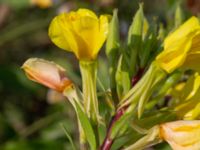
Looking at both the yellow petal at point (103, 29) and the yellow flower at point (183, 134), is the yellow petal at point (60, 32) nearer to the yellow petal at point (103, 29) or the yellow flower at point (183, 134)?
the yellow petal at point (103, 29)

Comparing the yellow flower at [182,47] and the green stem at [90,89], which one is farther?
the green stem at [90,89]

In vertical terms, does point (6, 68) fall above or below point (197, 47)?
below

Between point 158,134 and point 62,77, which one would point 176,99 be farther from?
point 62,77

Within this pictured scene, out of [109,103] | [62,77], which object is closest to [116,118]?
[109,103]

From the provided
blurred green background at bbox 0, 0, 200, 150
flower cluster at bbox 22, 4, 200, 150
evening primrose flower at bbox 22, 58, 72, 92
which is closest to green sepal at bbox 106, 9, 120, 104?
flower cluster at bbox 22, 4, 200, 150

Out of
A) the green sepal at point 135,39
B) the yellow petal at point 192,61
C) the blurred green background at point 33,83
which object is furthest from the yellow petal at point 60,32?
the blurred green background at point 33,83

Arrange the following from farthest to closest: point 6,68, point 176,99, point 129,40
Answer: point 6,68 < point 176,99 < point 129,40

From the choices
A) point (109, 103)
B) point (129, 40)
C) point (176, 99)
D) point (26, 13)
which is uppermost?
point (129, 40)
